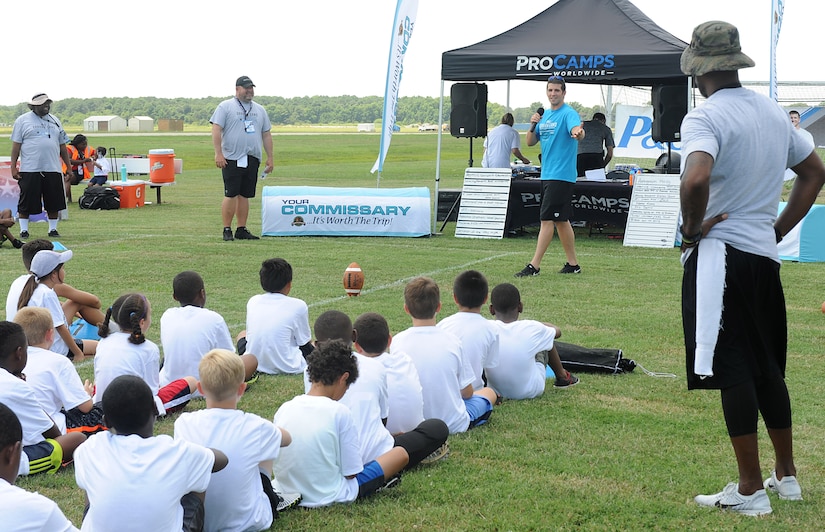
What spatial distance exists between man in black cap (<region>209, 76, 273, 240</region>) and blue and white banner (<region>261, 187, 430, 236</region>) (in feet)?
1.73

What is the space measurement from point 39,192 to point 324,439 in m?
10.7

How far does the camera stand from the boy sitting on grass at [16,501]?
2.88 m

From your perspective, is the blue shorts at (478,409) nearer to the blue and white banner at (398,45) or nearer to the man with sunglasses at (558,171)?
the man with sunglasses at (558,171)

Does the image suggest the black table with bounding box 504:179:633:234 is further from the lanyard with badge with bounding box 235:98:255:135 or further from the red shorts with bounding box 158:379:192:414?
the red shorts with bounding box 158:379:192:414

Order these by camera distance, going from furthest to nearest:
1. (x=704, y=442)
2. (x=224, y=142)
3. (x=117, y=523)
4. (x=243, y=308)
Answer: (x=224, y=142) → (x=243, y=308) → (x=704, y=442) → (x=117, y=523)

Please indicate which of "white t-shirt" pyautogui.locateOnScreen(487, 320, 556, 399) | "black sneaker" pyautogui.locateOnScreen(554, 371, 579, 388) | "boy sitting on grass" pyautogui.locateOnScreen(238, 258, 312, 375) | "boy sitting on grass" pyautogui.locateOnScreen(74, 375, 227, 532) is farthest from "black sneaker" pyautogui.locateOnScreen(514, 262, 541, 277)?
"boy sitting on grass" pyautogui.locateOnScreen(74, 375, 227, 532)

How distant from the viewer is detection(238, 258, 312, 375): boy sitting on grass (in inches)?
251

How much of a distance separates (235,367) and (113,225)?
1284 centimetres

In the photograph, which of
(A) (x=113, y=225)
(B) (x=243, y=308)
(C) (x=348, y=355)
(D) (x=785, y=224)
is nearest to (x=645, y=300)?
(B) (x=243, y=308)

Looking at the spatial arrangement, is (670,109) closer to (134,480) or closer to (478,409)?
(478,409)

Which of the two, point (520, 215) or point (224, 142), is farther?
point (520, 215)

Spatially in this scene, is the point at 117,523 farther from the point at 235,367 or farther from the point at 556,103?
the point at 556,103

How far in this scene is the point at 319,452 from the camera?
4.11 metres

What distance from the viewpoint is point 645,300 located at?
919 cm
